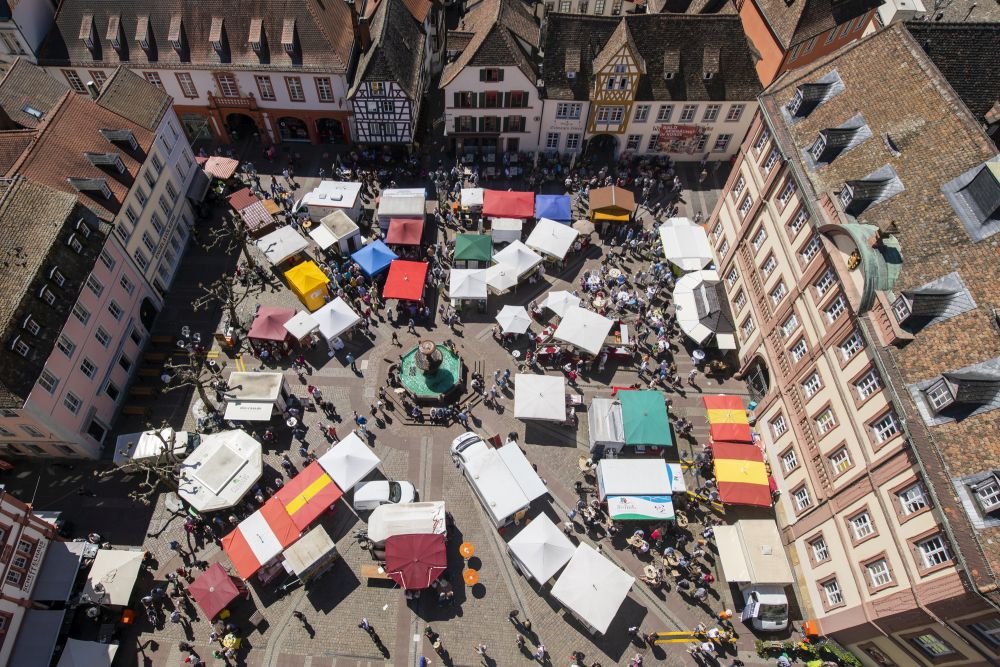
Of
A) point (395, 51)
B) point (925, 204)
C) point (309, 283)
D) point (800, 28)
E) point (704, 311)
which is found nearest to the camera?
point (925, 204)

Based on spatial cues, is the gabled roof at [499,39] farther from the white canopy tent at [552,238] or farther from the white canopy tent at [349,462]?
the white canopy tent at [349,462]

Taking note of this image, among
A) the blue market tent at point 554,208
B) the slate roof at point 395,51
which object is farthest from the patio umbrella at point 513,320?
the slate roof at point 395,51

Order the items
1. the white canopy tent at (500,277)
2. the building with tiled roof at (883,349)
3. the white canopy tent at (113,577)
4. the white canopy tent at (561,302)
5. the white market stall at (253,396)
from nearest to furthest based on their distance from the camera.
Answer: the building with tiled roof at (883,349) < the white canopy tent at (113,577) < the white market stall at (253,396) < the white canopy tent at (561,302) < the white canopy tent at (500,277)

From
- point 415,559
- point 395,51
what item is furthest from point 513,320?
point 395,51

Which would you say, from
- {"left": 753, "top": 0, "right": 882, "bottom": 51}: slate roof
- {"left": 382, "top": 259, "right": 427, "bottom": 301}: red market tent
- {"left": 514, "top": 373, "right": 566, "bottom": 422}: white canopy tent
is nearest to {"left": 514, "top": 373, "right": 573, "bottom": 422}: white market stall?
{"left": 514, "top": 373, "right": 566, "bottom": 422}: white canopy tent

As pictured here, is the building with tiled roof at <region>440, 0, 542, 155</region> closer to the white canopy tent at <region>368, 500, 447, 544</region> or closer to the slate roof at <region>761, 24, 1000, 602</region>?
the slate roof at <region>761, 24, 1000, 602</region>

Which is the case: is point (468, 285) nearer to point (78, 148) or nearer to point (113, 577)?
point (78, 148)

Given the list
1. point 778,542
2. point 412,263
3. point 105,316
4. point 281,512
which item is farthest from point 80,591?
point 778,542
